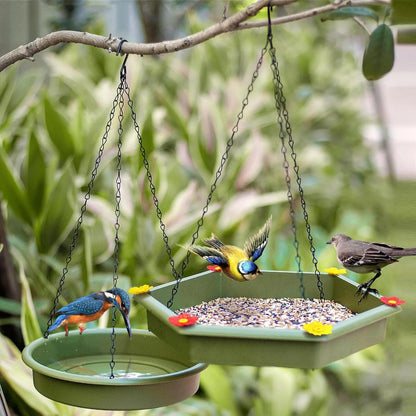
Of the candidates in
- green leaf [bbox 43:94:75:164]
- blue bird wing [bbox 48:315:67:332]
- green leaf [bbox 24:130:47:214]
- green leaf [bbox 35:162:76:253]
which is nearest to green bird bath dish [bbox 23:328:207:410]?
blue bird wing [bbox 48:315:67:332]

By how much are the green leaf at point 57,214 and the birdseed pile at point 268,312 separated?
32.1 inches

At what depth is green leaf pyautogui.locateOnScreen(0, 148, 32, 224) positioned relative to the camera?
1845 mm

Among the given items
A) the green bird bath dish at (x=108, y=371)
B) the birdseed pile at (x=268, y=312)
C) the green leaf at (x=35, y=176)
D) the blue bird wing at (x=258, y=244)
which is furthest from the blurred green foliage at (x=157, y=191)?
the blue bird wing at (x=258, y=244)

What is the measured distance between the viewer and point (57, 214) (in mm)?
1882

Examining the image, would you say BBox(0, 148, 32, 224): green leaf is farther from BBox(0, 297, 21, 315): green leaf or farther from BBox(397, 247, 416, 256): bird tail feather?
BBox(397, 247, 416, 256): bird tail feather

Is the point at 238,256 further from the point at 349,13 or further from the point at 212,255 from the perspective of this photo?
the point at 349,13

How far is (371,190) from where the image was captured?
12.3 ft

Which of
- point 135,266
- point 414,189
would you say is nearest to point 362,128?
point 135,266

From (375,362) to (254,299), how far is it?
1.21 meters

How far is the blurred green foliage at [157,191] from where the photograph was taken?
6.14 ft

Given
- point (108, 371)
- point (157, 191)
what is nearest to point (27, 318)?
point (108, 371)

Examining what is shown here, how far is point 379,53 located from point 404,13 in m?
0.17

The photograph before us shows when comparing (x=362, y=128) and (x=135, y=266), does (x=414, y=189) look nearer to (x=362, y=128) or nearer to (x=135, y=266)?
(x=135, y=266)

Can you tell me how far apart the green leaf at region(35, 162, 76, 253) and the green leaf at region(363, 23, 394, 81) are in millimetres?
949
